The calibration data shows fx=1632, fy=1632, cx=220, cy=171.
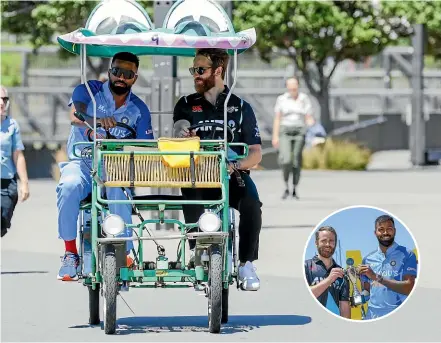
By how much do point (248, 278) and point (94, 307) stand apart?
104 centimetres

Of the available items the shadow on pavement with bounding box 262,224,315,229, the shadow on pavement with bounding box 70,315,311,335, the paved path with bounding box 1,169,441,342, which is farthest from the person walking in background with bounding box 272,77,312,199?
the shadow on pavement with bounding box 70,315,311,335

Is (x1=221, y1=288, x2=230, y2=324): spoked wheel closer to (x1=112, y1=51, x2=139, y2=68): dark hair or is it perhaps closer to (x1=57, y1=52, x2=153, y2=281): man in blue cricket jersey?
(x1=57, y1=52, x2=153, y2=281): man in blue cricket jersey

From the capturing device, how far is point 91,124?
33.6 ft

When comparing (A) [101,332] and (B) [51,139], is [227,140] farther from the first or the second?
(B) [51,139]

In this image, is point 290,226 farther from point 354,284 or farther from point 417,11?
point 417,11

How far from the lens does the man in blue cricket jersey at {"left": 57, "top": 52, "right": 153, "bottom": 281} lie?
32.9ft

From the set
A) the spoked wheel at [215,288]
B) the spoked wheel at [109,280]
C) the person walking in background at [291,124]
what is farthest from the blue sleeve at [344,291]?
the person walking in background at [291,124]

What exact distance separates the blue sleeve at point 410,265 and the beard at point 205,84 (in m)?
1.65

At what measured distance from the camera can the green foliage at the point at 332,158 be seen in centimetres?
3181

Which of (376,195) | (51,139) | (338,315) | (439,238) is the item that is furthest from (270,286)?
(51,139)

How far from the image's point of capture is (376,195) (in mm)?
23078

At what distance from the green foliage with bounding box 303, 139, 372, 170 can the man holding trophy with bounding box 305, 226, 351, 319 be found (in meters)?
21.5

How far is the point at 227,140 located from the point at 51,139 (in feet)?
70.4

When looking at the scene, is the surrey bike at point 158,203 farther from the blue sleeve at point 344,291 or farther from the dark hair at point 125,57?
the blue sleeve at point 344,291
